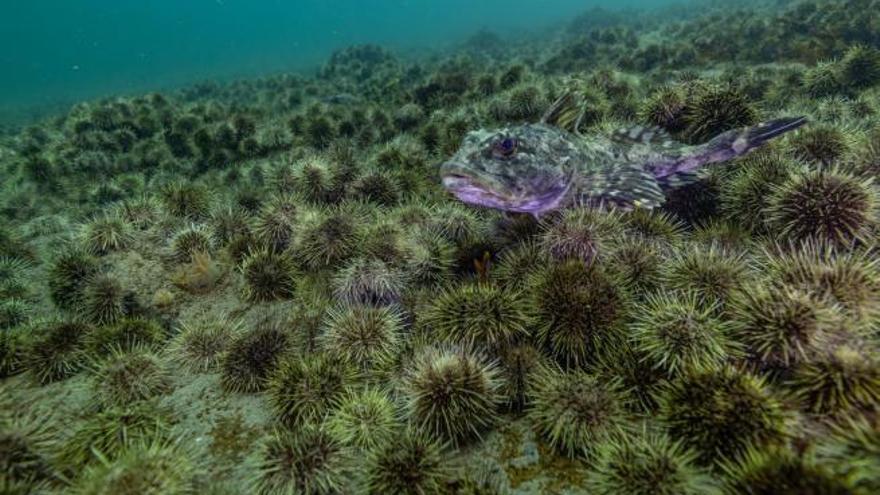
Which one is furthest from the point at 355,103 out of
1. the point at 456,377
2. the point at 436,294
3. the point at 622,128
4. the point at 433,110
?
the point at 456,377

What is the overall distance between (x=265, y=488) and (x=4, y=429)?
6.50 ft

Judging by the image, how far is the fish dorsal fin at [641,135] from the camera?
23.2 ft

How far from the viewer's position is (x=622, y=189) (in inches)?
222

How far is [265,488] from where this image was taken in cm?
357

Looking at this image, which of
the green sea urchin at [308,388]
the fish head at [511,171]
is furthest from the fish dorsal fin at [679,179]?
the green sea urchin at [308,388]

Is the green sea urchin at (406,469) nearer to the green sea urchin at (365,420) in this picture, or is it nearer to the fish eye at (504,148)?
the green sea urchin at (365,420)

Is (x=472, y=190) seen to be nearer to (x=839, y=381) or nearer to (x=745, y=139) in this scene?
(x=839, y=381)

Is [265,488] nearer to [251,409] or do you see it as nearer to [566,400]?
[251,409]

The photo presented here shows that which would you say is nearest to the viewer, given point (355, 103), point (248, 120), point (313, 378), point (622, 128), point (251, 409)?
point (313, 378)

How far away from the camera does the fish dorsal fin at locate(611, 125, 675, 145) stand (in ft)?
23.2

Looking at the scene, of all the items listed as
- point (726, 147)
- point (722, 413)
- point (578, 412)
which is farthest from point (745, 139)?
point (578, 412)

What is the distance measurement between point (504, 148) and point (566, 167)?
1041mm

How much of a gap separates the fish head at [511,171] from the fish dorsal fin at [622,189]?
0.95 feet

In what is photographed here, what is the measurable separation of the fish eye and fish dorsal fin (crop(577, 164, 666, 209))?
1092 mm
